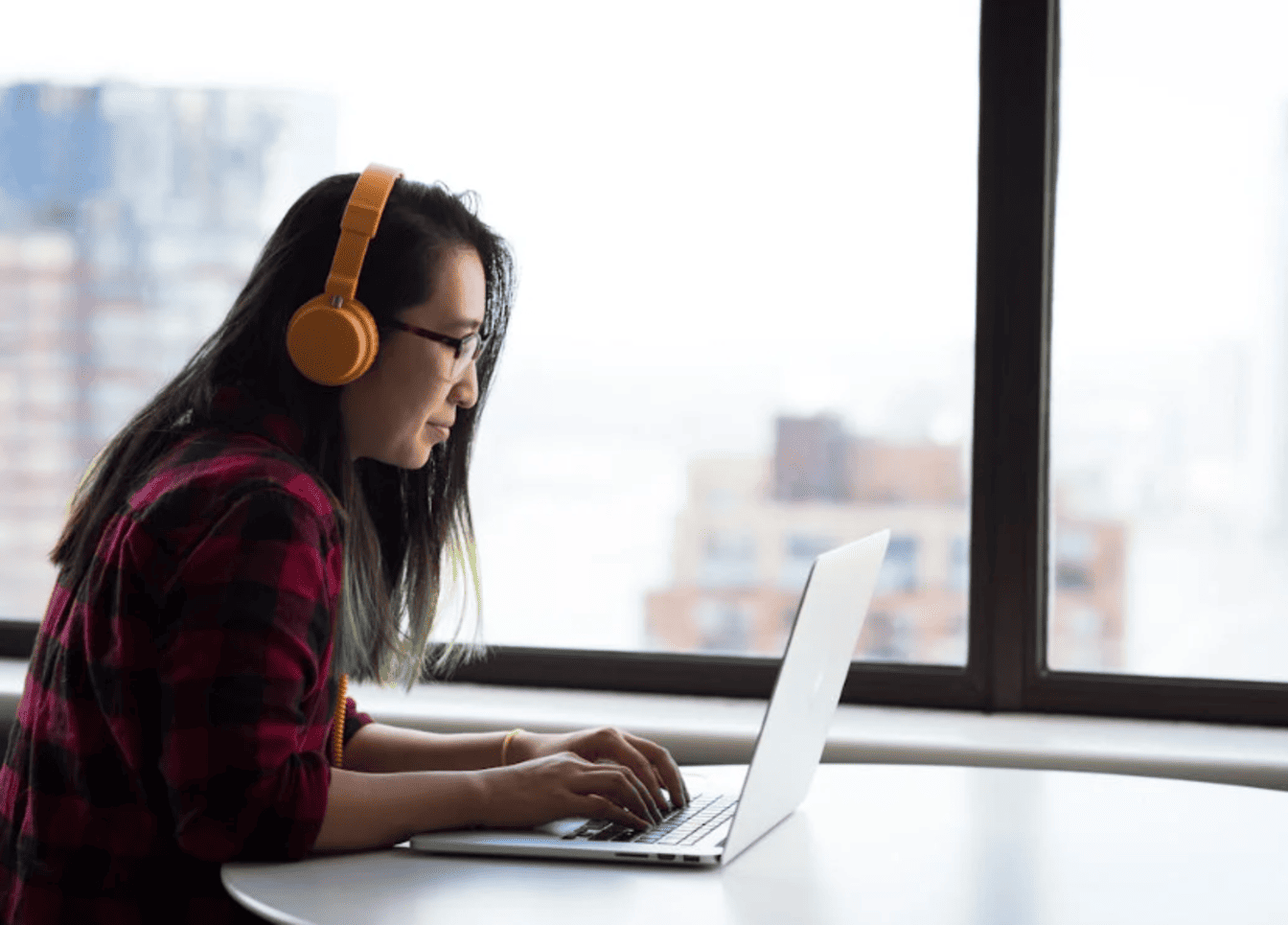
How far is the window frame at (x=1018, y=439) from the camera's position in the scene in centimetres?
211

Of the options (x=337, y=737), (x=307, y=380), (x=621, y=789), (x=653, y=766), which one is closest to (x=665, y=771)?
(x=653, y=766)

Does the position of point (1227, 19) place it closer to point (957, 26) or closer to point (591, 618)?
point (957, 26)

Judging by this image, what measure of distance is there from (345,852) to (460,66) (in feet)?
4.89

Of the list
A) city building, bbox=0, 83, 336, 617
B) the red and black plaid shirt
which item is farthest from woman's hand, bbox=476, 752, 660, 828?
city building, bbox=0, 83, 336, 617

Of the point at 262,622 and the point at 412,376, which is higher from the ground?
the point at 412,376

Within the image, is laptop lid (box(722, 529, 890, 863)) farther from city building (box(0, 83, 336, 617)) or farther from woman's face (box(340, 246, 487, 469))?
city building (box(0, 83, 336, 617))

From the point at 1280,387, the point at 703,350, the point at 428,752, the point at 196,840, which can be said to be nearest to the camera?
the point at 196,840

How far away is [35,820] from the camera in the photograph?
113 cm

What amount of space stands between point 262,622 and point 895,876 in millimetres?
505

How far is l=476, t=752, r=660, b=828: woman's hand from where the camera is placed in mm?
1162

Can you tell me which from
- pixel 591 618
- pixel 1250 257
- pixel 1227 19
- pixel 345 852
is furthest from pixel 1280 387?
pixel 345 852

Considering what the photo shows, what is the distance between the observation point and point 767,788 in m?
1.14

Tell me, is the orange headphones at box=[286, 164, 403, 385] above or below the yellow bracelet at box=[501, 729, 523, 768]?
above

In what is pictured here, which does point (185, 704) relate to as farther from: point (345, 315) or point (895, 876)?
point (895, 876)
